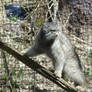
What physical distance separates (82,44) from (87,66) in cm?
49

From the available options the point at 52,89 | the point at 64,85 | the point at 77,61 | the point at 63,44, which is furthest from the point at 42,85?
the point at 64,85

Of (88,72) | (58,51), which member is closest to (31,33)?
(58,51)

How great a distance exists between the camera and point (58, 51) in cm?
291

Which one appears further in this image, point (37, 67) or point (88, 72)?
point (88, 72)

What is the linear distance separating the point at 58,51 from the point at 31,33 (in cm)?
81

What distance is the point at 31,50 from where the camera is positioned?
2.95 m

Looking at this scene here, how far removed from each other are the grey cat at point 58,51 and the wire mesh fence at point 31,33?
0.40 metres

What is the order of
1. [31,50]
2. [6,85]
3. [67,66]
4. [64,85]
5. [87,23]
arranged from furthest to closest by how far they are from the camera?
[87,23] < [6,85] < [67,66] < [31,50] < [64,85]

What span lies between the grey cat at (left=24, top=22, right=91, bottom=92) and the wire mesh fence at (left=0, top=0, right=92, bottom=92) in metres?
0.40

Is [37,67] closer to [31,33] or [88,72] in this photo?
[31,33]

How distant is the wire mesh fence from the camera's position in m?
3.51

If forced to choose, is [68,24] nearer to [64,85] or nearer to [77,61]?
[77,61]

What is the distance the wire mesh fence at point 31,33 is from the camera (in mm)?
3514

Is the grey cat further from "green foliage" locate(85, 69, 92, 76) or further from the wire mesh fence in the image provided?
"green foliage" locate(85, 69, 92, 76)
